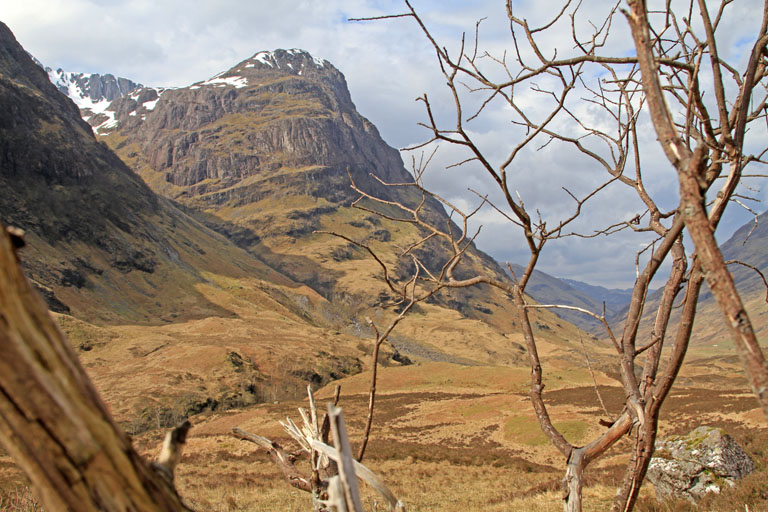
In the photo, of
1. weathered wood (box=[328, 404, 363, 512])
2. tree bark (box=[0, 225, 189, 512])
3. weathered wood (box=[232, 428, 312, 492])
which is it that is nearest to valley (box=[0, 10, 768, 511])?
weathered wood (box=[328, 404, 363, 512])

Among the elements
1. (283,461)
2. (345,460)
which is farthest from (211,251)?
(345,460)

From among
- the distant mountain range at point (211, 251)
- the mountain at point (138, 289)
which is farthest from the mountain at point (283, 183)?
the mountain at point (138, 289)

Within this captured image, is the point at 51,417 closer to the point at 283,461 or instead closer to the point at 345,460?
the point at 345,460

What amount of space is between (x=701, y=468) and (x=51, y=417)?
13.3 m

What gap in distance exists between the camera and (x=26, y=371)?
89 centimetres

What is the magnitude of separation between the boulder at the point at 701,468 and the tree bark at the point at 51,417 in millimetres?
12566

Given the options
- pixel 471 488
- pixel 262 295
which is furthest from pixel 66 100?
pixel 471 488

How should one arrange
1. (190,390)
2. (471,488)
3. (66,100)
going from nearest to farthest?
(471,488) < (190,390) < (66,100)

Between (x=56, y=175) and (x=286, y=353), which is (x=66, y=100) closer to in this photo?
(x=56, y=175)

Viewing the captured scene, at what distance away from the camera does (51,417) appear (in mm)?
900

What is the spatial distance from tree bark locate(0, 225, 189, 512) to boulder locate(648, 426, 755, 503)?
12566 millimetres

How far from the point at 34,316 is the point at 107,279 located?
84.9m

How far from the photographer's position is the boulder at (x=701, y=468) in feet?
34.5

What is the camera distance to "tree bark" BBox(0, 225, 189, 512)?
0.89 metres
